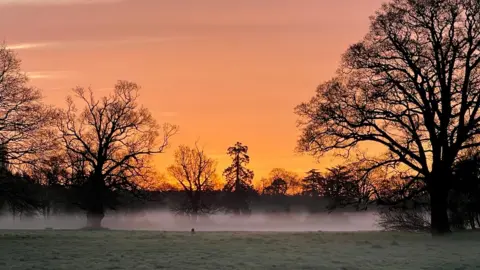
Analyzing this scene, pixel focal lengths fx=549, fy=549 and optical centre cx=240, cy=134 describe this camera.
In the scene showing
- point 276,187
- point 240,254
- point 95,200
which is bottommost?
point 240,254

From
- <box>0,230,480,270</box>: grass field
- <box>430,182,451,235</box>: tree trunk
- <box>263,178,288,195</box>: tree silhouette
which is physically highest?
<box>263,178,288,195</box>: tree silhouette

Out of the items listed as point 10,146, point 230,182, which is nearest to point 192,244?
point 10,146

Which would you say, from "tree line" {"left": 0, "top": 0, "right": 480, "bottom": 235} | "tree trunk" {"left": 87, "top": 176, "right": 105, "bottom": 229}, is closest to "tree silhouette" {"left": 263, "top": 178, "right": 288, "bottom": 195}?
"tree trunk" {"left": 87, "top": 176, "right": 105, "bottom": 229}

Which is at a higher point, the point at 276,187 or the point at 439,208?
the point at 276,187

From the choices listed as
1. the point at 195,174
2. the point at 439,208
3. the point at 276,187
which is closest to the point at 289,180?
the point at 276,187

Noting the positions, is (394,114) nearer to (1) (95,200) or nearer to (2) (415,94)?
(2) (415,94)

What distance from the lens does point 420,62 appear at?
30859mm

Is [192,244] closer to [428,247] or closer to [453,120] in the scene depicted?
[428,247]

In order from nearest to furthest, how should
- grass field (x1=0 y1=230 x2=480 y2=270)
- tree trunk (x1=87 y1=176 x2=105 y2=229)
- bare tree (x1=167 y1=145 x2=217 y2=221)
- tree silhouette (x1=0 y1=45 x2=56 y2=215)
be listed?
grass field (x1=0 y1=230 x2=480 y2=270) < tree silhouette (x1=0 y1=45 x2=56 y2=215) < tree trunk (x1=87 y1=176 x2=105 y2=229) < bare tree (x1=167 y1=145 x2=217 y2=221)

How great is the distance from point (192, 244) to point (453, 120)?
1705 cm

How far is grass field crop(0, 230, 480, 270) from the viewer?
709 inches

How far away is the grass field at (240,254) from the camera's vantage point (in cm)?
1802

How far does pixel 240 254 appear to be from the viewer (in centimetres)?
2122

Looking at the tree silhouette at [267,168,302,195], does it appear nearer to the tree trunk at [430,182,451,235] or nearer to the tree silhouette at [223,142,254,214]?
the tree silhouette at [223,142,254,214]
